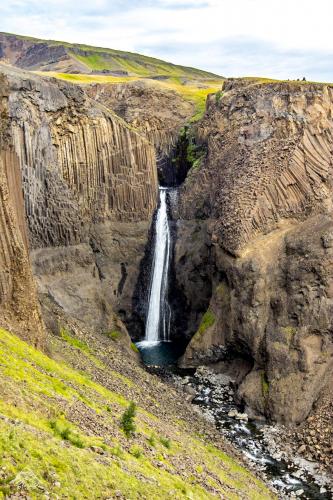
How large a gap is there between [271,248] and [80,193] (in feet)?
66.7

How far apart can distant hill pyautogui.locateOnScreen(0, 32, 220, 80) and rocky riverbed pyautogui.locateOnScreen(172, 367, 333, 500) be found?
425ft

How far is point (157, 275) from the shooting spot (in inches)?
2283

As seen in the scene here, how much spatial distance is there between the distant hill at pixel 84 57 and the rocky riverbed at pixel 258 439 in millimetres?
129554

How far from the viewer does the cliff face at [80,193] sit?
155 ft

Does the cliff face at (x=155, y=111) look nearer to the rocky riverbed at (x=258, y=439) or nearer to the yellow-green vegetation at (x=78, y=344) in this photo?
the rocky riverbed at (x=258, y=439)

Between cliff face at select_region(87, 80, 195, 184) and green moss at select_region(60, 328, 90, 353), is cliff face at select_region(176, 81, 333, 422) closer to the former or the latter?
cliff face at select_region(87, 80, 195, 184)

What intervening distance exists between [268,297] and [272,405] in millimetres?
9057

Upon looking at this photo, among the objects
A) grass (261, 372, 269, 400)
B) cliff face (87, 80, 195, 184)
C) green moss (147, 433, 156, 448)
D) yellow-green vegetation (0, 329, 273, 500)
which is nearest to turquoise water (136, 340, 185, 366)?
grass (261, 372, 269, 400)

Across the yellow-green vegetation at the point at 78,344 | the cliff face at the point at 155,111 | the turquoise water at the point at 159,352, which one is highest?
the cliff face at the point at 155,111

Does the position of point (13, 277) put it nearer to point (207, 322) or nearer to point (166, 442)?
point (166, 442)

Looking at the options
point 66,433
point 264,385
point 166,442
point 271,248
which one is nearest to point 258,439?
point 264,385

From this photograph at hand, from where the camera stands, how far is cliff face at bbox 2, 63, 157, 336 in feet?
155

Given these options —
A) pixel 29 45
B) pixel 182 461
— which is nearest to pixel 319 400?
pixel 182 461

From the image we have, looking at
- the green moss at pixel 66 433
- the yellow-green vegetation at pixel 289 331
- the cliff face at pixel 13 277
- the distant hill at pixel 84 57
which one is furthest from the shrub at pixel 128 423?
the distant hill at pixel 84 57
